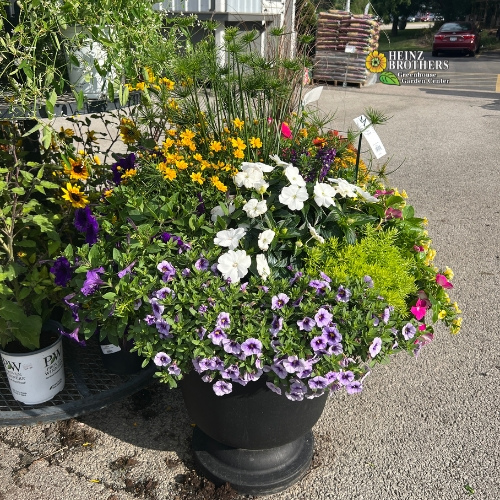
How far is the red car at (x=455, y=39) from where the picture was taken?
22.9 metres

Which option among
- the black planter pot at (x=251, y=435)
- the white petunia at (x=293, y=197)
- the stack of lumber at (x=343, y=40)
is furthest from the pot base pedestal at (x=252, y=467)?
the stack of lumber at (x=343, y=40)

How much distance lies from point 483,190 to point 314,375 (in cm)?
457

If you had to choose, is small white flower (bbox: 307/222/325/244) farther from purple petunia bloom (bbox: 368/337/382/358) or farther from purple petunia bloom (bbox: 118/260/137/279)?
purple petunia bloom (bbox: 118/260/137/279)

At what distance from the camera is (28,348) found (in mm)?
2338

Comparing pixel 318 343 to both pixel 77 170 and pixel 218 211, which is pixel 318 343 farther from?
pixel 77 170

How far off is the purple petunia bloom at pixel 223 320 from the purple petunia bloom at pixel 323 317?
10.8 inches

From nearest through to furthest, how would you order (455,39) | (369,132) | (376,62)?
1. (369,132)
2. (376,62)
3. (455,39)

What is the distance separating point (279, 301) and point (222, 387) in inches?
13.4

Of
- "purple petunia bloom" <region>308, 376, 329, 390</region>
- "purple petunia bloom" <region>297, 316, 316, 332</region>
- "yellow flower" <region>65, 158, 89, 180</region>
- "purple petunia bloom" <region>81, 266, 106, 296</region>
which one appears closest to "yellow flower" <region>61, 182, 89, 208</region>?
"yellow flower" <region>65, 158, 89, 180</region>

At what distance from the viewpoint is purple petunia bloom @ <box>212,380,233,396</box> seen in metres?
1.76

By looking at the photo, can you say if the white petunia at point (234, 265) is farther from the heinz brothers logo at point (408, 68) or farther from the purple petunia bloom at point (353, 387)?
the heinz brothers logo at point (408, 68)

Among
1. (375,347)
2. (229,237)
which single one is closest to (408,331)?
(375,347)

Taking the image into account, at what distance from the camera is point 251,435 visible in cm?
194

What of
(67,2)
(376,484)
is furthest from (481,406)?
(67,2)
